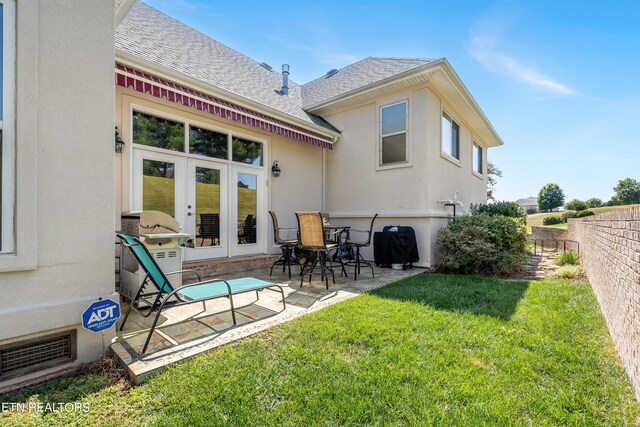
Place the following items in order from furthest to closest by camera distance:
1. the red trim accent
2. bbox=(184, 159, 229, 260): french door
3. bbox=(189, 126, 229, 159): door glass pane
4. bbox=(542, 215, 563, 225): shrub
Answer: bbox=(542, 215, 563, 225): shrub < bbox=(189, 126, 229, 159): door glass pane < bbox=(184, 159, 229, 260): french door < the red trim accent

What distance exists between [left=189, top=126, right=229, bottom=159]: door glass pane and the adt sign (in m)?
4.86

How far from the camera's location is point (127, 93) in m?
5.95

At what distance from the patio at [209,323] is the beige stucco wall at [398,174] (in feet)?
10.3

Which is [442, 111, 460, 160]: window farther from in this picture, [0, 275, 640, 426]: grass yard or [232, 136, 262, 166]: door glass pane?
[0, 275, 640, 426]: grass yard

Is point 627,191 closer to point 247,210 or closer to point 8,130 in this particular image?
point 247,210

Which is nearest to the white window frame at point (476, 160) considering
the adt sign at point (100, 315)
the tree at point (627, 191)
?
the adt sign at point (100, 315)

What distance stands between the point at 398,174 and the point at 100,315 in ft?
25.9

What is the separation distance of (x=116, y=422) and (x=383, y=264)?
7.04 metres

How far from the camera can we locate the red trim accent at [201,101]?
5.29 meters

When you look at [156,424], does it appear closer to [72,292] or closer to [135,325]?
[72,292]

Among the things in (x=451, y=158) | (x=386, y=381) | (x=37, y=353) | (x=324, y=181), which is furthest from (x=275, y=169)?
(x=386, y=381)

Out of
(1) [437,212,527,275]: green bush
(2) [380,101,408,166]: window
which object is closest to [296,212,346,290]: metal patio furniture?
(1) [437,212,527,275]: green bush

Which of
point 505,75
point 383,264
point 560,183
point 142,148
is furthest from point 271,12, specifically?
point 560,183

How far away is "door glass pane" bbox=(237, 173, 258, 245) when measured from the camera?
26.5 feet
